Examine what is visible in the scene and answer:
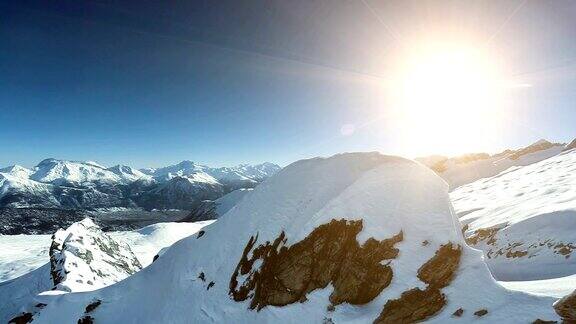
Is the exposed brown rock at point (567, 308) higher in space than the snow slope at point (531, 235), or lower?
higher

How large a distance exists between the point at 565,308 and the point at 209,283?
2818 centimetres

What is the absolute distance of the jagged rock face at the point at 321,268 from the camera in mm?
24000

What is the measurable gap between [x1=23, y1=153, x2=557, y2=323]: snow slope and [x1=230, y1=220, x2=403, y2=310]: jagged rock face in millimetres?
100

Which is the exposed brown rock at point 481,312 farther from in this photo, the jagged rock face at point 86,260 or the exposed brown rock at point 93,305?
the jagged rock face at point 86,260

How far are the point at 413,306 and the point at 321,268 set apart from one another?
7.61 metres

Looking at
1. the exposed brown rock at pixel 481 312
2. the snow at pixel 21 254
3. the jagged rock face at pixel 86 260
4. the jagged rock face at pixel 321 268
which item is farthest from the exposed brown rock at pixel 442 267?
the snow at pixel 21 254

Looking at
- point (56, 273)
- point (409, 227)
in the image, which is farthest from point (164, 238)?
point (409, 227)

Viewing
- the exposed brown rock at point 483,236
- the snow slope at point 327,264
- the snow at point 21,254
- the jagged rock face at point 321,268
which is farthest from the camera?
the snow at point 21,254

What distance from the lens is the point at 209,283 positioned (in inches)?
1324

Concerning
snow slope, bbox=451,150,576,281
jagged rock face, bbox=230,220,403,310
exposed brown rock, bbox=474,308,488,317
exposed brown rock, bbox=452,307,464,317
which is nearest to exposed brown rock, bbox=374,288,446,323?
exposed brown rock, bbox=452,307,464,317

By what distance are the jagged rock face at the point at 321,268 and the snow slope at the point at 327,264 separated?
100 millimetres

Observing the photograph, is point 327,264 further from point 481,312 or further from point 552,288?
point 552,288

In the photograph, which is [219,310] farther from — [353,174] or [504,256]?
[504,256]

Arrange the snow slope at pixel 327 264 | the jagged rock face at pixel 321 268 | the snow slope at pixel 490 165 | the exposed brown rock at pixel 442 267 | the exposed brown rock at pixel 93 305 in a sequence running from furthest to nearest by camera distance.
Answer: the snow slope at pixel 490 165 → the exposed brown rock at pixel 93 305 → the jagged rock face at pixel 321 268 → the exposed brown rock at pixel 442 267 → the snow slope at pixel 327 264
